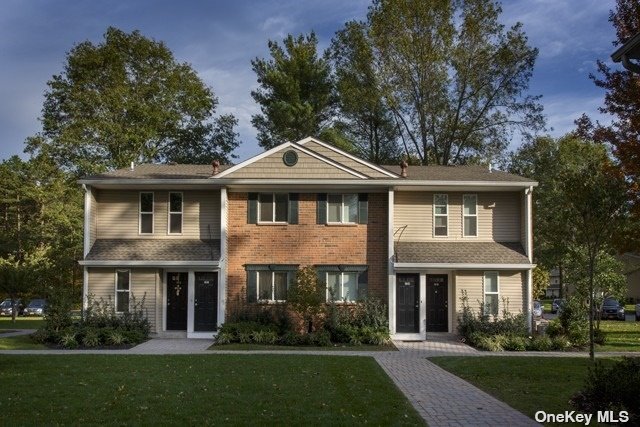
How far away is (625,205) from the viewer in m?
16.9

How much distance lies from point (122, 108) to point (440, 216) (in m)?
23.1

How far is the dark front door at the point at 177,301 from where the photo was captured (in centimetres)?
2295

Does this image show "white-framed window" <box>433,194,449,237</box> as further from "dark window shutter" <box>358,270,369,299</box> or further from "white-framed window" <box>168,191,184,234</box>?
"white-framed window" <box>168,191,184,234</box>

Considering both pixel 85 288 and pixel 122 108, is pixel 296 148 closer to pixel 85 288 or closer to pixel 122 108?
pixel 85 288

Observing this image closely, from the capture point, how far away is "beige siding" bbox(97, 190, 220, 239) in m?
23.5

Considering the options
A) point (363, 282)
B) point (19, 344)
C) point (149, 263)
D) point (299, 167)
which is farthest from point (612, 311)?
point (19, 344)

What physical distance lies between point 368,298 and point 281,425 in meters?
13.5

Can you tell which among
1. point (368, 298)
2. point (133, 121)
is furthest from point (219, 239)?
point (133, 121)

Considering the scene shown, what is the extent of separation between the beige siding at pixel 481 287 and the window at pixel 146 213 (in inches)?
449

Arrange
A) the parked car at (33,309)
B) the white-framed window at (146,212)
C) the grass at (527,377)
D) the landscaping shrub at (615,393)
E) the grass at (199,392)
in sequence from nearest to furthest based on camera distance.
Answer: the landscaping shrub at (615,393) < the grass at (199,392) < the grass at (527,377) < the white-framed window at (146,212) < the parked car at (33,309)

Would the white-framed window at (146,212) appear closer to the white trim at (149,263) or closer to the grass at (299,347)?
the white trim at (149,263)

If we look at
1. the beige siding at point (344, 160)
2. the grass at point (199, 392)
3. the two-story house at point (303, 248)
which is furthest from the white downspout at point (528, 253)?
the grass at point (199, 392)

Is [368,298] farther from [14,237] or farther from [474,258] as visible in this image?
[14,237]

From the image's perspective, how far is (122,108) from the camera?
127 ft
